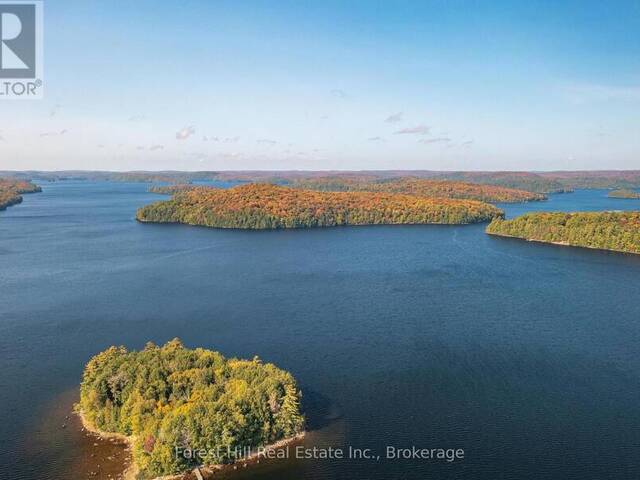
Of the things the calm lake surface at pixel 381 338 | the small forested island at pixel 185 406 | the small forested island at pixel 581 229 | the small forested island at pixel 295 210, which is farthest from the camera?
the small forested island at pixel 295 210

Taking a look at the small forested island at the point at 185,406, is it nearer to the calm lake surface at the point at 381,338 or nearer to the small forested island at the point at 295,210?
the calm lake surface at the point at 381,338

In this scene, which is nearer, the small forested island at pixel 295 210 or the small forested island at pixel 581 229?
the small forested island at pixel 581 229

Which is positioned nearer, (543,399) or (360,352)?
(543,399)

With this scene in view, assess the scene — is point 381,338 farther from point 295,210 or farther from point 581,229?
point 295,210

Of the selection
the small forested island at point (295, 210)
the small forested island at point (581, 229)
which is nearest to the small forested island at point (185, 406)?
the small forested island at point (581, 229)

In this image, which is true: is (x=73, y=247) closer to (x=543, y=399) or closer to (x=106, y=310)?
(x=106, y=310)

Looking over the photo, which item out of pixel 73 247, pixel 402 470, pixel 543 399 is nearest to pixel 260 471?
pixel 402 470

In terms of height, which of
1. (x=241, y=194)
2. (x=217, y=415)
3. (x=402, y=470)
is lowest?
(x=402, y=470)

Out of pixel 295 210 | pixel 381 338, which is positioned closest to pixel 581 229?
pixel 295 210
